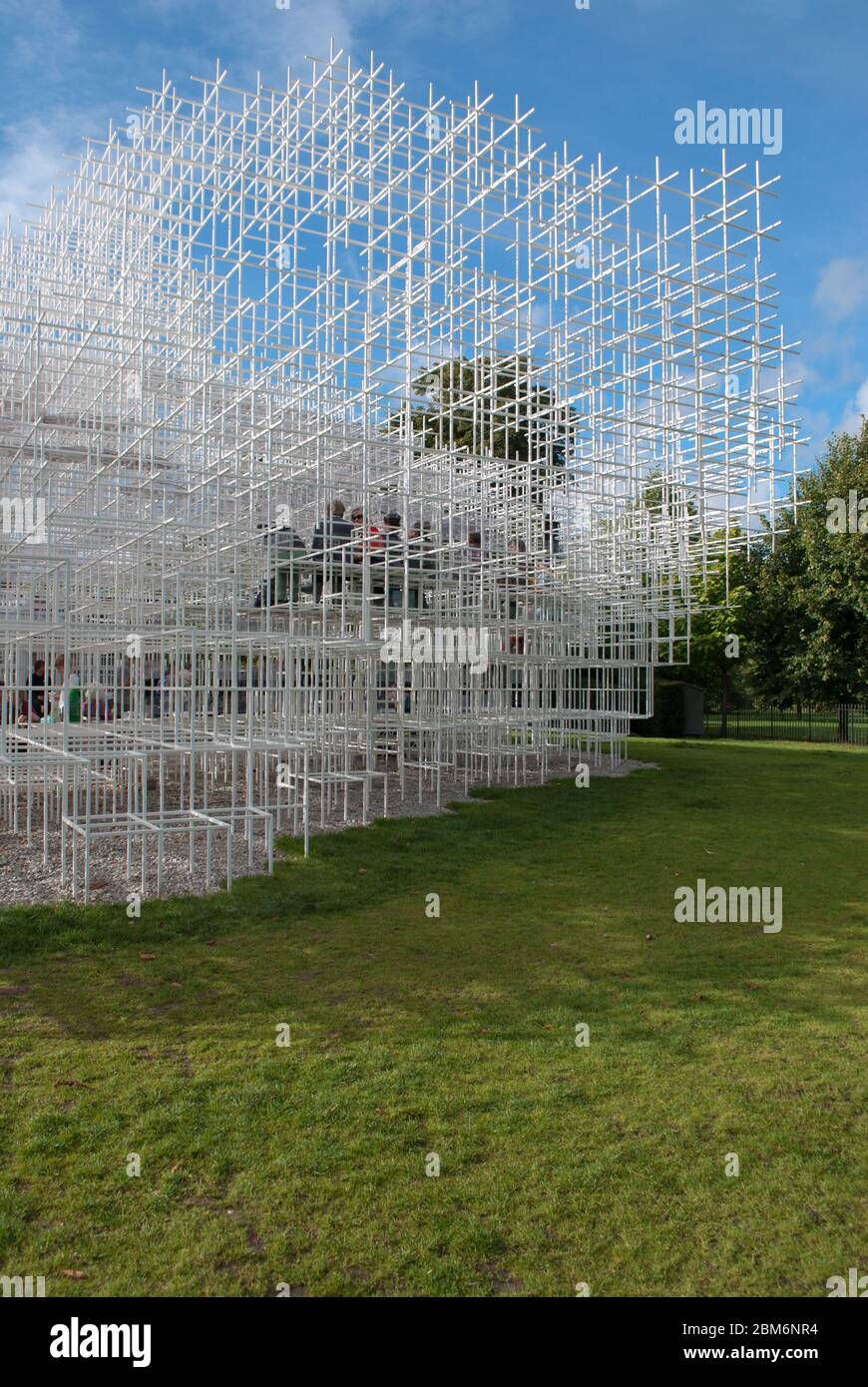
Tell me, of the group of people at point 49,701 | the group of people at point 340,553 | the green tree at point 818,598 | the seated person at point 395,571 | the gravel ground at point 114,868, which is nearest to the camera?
the gravel ground at point 114,868

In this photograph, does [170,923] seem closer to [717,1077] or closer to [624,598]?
[717,1077]

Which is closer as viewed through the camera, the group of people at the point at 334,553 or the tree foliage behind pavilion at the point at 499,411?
the group of people at the point at 334,553

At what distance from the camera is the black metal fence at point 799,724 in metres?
30.8

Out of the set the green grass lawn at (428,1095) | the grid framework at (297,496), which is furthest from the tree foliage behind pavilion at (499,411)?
the green grass lawn at (428,1095)

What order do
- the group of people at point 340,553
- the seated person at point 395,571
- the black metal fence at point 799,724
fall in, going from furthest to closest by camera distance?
the black metal fence at point 799,724
the seated person at point 395,571
the group of people at point 340,553

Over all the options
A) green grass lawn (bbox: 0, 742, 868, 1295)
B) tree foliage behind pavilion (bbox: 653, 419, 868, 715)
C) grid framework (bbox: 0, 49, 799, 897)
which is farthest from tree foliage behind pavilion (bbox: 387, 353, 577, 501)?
tree foliage behind pavilion (bbox: 653, 419, 868, 715)

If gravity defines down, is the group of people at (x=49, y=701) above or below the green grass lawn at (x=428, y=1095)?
above

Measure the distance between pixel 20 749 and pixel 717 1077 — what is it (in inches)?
299

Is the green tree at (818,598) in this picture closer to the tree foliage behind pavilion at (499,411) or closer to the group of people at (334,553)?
the tree foliage behind pavilion at (499,411)

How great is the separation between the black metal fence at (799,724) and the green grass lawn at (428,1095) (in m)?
24.5

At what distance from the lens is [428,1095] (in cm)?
426

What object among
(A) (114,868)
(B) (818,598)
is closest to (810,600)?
(B) (818,598)

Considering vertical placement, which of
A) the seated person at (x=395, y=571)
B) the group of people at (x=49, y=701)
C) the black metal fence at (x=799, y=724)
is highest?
the seated person at (x=395, y=571)

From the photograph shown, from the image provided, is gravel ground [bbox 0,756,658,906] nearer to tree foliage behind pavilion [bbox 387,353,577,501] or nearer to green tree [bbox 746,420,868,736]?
tree foliage behind pavilion [bbox 387,353,577,501]
